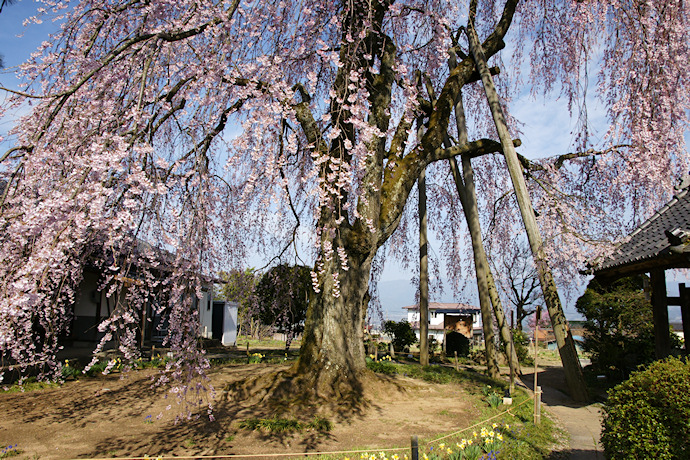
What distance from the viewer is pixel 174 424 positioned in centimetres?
645

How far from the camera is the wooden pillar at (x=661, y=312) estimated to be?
27.3ft

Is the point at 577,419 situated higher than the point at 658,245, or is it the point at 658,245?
the point at 658,245

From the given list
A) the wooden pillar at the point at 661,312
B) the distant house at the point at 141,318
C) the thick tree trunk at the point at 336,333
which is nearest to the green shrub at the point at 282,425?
the thick tree trunk at the point at 336,333

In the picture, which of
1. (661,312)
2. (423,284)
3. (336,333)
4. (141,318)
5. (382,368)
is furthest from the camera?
(141,318)

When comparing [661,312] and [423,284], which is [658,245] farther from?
[423,284]

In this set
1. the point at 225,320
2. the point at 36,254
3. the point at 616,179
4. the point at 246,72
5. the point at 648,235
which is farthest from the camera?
the point at 225,320

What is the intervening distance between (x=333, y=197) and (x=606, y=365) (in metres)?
9.02

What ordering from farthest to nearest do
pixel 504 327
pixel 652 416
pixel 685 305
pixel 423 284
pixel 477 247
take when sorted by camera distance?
pixel 423 284 < pixel 477 247 < pixel 504 327 < pixel 685 305 < pixel 652 416

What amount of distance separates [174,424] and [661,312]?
8755 millimetres

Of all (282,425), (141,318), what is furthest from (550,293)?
(141,318)

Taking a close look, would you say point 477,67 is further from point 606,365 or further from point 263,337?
point 263,337

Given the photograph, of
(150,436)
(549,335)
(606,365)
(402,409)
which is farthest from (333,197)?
(549,335)

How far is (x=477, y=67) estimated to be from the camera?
9766 mm

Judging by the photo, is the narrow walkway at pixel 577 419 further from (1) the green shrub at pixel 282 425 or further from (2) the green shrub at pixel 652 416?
(1) the green shrub at pixel 282 425
